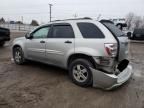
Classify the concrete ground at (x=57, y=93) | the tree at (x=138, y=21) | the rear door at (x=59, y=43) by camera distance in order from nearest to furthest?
the concrete ground at (x=57, y=93) < the rear door at (x=59, y=43) < the tree at (x=138, y=21)

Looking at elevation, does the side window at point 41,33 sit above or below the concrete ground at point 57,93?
above

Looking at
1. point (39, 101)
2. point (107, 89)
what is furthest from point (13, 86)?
point (107, 89)

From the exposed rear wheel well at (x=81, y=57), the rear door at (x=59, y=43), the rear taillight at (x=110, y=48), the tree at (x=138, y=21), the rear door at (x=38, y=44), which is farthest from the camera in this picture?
the tree at (x=138, y=21)

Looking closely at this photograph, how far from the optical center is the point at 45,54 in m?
5.61

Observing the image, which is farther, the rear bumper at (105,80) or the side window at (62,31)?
the side window at (62,31)

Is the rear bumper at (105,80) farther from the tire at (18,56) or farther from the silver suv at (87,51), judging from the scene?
the tire at (18,56)

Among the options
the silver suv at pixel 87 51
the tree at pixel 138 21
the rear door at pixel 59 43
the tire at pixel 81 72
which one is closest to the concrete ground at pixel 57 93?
the tire at pixel 81 72

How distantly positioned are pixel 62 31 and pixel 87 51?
1.19 metres

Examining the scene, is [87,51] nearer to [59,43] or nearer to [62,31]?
[59,43]

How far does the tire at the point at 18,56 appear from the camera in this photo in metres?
6.63

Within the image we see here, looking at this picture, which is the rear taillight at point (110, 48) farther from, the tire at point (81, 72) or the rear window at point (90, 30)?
the tire at point (81, 72)

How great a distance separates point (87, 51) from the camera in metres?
4.47

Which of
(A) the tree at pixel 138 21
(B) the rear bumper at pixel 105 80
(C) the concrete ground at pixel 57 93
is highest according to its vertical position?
(A) the tree at pixel 138 21

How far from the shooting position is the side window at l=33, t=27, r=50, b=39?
5724 mm
